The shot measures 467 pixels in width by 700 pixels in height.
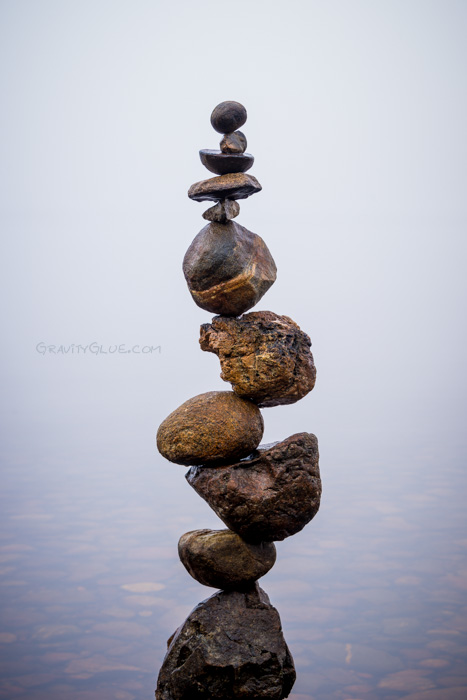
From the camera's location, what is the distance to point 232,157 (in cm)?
554

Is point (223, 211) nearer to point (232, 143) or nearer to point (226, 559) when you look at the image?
point (232, 143)

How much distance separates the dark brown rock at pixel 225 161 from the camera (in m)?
5.53

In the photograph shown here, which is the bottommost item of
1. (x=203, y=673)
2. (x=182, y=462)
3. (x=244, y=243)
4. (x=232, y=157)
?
(x=203, y=673)

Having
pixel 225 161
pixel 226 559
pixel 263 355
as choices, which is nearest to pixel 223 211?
pixel 225 161

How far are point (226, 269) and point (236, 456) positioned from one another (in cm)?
130

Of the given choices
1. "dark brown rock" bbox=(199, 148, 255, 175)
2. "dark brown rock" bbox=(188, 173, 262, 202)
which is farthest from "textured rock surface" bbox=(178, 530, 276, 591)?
"dark brown rock" bbox=(199, 148, 255, 175)

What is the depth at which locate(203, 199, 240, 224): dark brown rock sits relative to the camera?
18.2 feet

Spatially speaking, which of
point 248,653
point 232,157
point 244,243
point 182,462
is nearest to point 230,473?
point 182,462

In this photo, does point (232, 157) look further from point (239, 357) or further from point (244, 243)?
point (239, 357)

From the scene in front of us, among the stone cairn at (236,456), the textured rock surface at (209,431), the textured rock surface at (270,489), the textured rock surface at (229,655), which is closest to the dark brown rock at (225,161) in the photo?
the stone cairn at (236,456)

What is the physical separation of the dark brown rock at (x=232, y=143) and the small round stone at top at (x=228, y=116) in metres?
0.06

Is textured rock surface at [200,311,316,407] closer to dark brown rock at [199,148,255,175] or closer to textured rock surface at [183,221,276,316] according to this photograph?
textured rock surface at [183,221,276,316]

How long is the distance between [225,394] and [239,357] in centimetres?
29

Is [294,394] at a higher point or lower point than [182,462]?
higher
